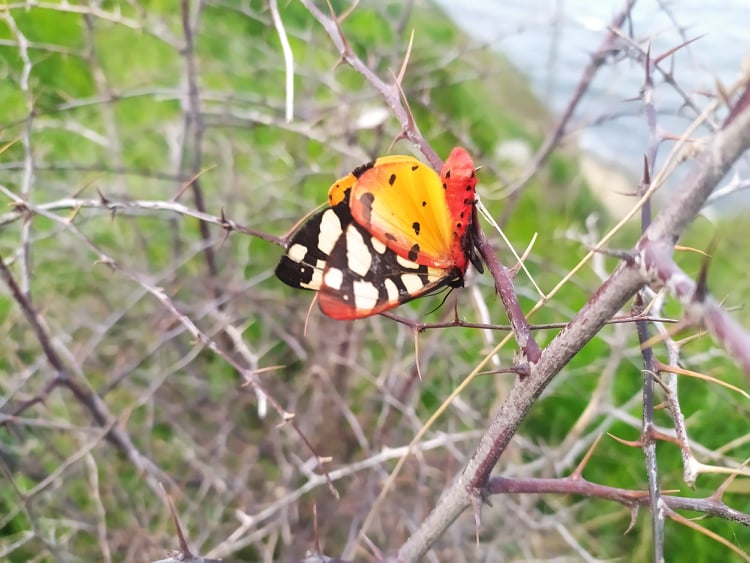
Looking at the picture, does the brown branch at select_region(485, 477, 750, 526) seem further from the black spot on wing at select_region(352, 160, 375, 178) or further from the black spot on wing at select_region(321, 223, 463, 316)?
the black spot on wing at select_region(352, 160, 375, 178)

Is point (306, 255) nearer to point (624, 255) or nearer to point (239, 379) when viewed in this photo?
point (624, 255)

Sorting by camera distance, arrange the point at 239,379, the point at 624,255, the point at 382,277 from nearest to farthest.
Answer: the point at 624,255 → the point at 382,277 → the point at 239,379

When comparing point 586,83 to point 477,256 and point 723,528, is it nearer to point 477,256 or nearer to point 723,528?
point 477,256

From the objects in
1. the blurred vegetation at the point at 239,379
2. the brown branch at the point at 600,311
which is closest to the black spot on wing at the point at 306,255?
the brown branch at the point at 600,311

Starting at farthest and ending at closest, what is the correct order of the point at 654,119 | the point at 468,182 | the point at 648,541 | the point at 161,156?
the point at 161,156
the point at 648,541
the point at 654,119
the point at 468,182

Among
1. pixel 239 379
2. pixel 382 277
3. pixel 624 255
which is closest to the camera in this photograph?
pixel 624 255

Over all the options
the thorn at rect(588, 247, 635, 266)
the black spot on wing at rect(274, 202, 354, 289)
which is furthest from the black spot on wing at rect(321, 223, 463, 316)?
the thorn at rect(588, 247, 635, 266)

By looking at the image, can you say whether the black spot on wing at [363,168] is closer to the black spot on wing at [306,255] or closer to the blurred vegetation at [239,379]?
the black spot on wing at [306,255]

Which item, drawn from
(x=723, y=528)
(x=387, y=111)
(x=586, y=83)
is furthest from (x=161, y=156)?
(x=723, y=528)

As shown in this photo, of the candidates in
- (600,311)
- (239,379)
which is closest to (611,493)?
(600,311)
